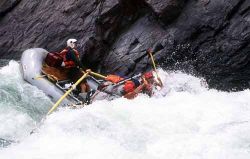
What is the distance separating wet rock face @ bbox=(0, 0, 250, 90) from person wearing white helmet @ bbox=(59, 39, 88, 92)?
2.71m

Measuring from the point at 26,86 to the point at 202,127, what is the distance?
518 centimetres

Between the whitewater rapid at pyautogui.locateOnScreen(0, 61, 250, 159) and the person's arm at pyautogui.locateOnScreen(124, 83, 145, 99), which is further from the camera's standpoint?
the person's arm at pyautogui.locateOnScreen(124, 83, 145, 99)

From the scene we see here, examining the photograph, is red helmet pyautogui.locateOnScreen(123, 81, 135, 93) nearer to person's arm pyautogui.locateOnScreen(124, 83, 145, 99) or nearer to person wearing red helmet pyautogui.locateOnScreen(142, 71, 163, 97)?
person's arm pyautogui.locateOnScreen(124, 83, 145, 99)

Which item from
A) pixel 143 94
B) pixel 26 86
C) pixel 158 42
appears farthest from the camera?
pixel 158 42

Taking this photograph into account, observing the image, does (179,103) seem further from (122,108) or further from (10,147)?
(10,147)

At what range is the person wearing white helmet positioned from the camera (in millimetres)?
11477

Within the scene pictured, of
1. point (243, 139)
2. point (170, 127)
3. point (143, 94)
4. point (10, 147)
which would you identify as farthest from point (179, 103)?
point (10, 147)

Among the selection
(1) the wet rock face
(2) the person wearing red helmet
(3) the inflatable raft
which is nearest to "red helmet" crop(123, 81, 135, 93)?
(2) the person wearing red helmet

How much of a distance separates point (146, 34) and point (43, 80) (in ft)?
14.9

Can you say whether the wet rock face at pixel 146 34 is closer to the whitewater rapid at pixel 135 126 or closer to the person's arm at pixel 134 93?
the whitewater rapid at pixel 135 126

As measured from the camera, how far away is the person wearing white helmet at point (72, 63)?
11.5 meters

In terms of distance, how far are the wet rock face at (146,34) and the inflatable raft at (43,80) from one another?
2577 millimetres

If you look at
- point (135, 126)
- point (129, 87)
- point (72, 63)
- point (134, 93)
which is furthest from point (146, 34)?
point (135, 126)

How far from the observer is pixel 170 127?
8.28 meters
